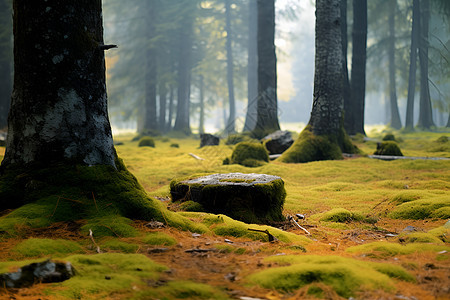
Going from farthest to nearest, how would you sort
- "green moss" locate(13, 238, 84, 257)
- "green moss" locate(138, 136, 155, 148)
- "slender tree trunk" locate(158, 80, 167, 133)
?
1. "slender tree trunk" locate(158, 80, 167, 133)
2. "green moss" locate(138, 136, 155, 148)
3. "green moss" locate(13, 238, 84, 257)

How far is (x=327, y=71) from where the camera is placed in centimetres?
1116

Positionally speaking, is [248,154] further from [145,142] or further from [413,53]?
[413,53]

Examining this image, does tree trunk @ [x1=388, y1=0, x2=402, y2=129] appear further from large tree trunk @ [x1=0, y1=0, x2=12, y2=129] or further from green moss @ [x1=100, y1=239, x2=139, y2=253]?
green moss @ [x1=100, y1=239, x2=139, y2=253]

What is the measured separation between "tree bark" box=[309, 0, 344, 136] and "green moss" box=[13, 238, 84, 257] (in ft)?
30.8

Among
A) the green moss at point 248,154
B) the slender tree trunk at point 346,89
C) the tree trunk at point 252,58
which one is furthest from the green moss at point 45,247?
the tree trunk at point 252,58

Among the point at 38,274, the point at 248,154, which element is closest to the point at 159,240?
the point at 38,274

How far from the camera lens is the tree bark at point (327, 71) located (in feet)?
36.2

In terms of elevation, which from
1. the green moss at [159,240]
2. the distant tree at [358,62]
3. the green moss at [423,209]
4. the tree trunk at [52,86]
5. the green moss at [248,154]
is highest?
the distant tree at [358,62]

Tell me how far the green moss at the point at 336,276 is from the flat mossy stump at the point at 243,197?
211 cm

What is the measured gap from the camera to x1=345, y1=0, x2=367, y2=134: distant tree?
18.4 meters

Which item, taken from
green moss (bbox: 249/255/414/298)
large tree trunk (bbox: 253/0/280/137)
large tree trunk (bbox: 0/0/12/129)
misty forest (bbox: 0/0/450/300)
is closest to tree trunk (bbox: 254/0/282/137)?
large tree trunk (bbox: 253/0/280/137)

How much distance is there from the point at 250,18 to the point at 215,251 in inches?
1229

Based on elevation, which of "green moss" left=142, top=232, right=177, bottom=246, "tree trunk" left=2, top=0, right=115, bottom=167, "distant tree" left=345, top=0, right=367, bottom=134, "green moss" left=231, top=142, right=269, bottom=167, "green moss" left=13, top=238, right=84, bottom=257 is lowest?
"green moss" left=142, top=232, right=177, bottom=246

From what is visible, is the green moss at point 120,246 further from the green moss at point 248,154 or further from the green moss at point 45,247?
the green moss at point 248,154
